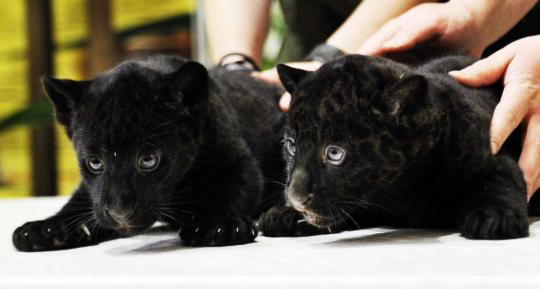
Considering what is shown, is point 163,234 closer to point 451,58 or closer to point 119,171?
point 119,171

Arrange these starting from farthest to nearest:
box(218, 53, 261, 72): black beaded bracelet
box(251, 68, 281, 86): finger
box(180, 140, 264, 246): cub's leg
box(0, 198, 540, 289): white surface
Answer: box(218, 53, 261, 72): black beaded bracelet, box(251, 68, 281, 86): finger, box(180, 140, 264, 246): cub's leg, box(0, 198, 540, 289): white surface

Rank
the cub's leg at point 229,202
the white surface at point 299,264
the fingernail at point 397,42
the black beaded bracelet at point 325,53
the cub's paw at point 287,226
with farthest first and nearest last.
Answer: the black beaded bracelet at point 325,53 < the fingernail at point 397,42 < the cub's paw at point 287,226 < the cub's leg at point 229,202 < the white surface at point 299,264

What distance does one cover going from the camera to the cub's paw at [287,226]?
149 centimetres

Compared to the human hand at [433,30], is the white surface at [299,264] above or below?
below

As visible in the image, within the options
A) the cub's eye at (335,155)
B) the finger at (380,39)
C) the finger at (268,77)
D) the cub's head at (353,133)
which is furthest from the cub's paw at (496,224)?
the finger at (268,77)

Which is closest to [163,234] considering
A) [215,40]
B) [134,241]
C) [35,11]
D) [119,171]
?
[134,241]

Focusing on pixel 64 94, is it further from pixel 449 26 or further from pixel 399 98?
pixel 449 26

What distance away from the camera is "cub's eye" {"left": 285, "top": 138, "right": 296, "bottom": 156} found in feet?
4.56

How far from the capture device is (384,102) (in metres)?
1.29

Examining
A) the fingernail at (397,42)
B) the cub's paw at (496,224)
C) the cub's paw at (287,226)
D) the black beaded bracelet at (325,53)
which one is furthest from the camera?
the black beaded bracelet at (325,53)

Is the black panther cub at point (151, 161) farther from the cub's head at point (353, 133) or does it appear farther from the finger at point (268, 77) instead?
the finger at point (268, 77)

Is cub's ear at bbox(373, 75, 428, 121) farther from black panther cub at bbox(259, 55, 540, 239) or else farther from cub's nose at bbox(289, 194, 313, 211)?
cub's nose at bbox(289, 194, 313, 211)

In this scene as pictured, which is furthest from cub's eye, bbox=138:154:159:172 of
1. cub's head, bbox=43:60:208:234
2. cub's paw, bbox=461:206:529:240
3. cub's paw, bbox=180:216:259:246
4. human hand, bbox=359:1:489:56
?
human hand, bbox=359:1:489:56

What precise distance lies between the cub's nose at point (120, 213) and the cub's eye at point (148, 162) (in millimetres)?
91
